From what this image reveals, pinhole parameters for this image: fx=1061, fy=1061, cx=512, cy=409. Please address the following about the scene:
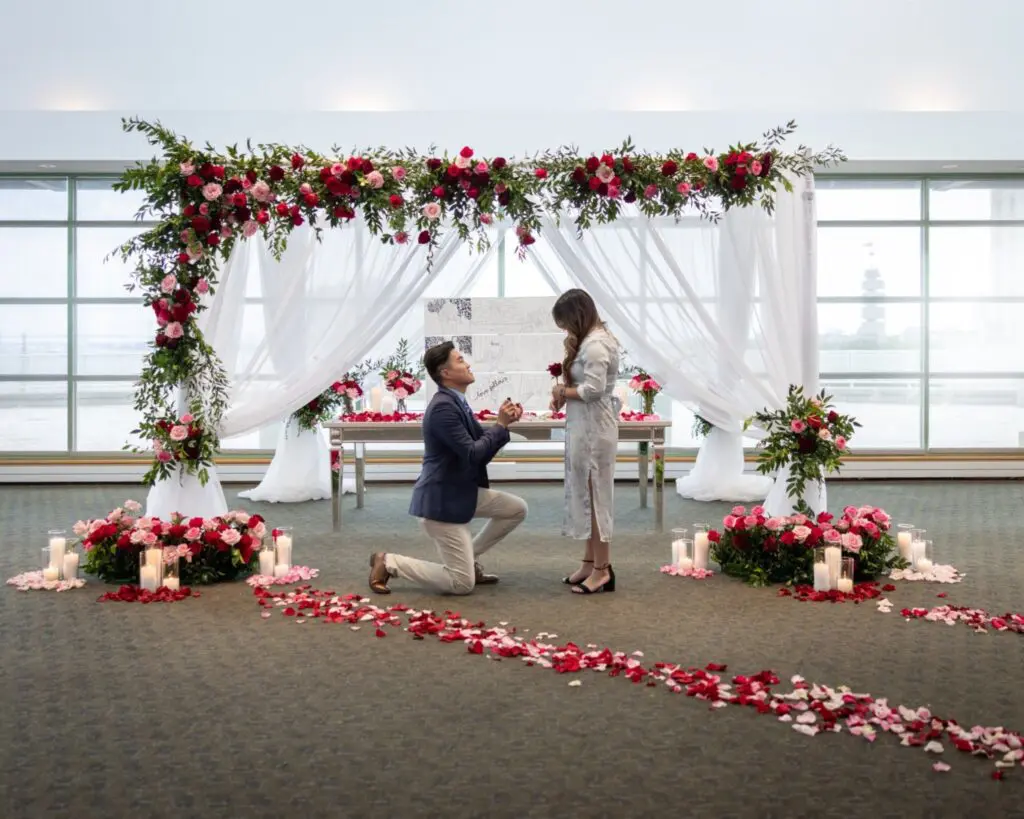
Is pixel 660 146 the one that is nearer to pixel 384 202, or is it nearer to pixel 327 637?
pixel 384 202

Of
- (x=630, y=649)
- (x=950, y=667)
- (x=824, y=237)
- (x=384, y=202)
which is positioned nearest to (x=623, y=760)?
(x=630, y=649)

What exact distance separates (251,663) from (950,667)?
99.9 inches

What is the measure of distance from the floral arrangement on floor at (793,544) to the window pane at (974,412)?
5329 millimetres

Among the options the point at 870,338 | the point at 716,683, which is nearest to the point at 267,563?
the point at 716,683

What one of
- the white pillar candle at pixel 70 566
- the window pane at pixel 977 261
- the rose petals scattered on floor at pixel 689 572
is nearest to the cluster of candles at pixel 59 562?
the white pillar candle at pixel 70 566

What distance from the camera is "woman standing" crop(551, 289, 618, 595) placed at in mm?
4906

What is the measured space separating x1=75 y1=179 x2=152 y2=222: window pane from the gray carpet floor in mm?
6009

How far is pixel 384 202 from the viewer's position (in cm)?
570

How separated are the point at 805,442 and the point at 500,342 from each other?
7.27 ft

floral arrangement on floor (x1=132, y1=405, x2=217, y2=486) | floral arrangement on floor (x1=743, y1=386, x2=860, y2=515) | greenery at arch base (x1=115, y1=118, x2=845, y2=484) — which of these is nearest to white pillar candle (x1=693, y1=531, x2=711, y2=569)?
floral arrangement on floor (x1=743, y1=386, x2=860, y2=515)

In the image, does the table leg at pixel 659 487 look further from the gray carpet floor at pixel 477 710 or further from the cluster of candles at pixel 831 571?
the cluster of candles at pixel 831 571

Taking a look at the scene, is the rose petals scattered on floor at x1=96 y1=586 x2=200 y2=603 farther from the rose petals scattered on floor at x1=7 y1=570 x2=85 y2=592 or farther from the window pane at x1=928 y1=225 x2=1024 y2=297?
the window pane at x1=928 y1=225 x2=1024 y2=297

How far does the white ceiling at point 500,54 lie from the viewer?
892 centimetres

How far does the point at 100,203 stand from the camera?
1018 centimetres
